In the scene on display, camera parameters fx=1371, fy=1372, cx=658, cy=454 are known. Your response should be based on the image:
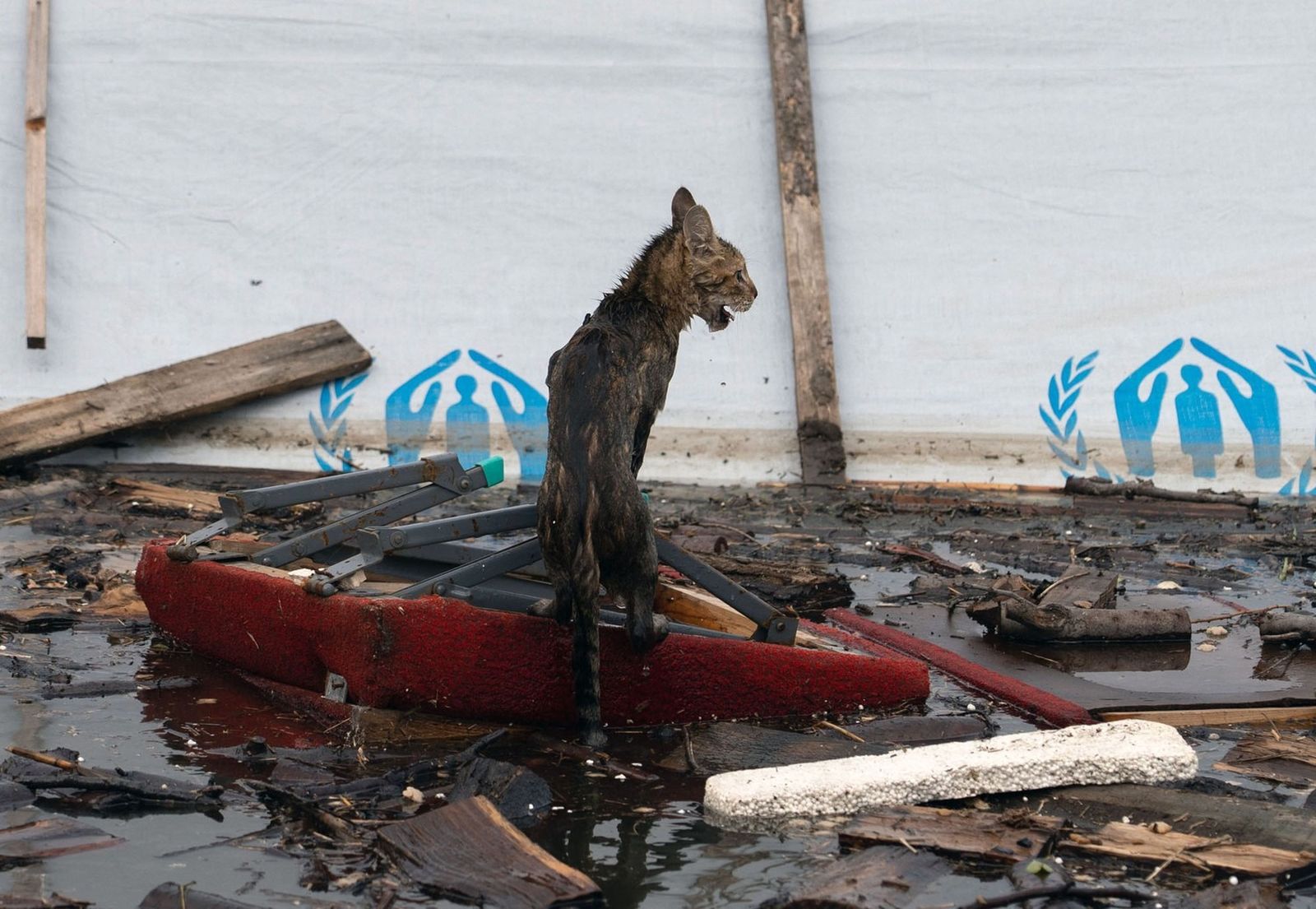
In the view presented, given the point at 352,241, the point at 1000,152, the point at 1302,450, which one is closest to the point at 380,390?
the point at 352,241

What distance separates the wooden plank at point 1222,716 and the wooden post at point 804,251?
18.0ft

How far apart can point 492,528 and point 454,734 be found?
73 cm

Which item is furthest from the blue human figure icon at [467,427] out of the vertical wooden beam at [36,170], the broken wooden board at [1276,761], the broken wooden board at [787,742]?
the broken wooden board at [1276,761]

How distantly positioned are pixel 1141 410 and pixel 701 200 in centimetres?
371

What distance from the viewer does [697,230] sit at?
502 cm

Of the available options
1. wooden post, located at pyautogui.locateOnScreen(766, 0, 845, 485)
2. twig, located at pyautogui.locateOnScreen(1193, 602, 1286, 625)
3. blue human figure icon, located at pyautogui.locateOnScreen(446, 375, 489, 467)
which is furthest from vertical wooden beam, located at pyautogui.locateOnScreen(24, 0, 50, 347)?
twig, located at pyautogui.locateOnScreen(1193, 602, 1286, 625)

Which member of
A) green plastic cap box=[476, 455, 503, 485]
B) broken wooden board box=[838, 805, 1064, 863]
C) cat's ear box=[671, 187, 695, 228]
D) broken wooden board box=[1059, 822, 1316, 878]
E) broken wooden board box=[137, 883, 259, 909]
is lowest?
broken wooden board box=[1059, 822, 1316, 878]

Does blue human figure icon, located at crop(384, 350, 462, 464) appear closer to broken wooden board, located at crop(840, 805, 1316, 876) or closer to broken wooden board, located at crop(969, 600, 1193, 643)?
broken wooden board, located at crop(969, 600, 1193, 643)

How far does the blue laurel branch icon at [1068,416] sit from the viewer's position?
10312 mm

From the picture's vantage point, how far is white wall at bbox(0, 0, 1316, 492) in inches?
412

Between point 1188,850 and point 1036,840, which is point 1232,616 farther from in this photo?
point 1036,840

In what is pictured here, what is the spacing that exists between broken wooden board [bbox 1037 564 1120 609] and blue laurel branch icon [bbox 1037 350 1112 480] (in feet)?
12.6

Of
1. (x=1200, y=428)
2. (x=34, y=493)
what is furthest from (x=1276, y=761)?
(x=34, y=493)

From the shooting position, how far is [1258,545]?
8281 mm
